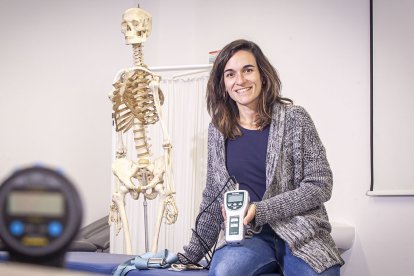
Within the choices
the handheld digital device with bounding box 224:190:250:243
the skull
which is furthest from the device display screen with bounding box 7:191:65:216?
the skull

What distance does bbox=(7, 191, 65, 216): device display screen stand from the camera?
272 mm

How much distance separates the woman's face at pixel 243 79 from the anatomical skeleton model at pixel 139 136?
56 cm

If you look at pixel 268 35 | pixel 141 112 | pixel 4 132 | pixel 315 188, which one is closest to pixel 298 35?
pixel 268 35

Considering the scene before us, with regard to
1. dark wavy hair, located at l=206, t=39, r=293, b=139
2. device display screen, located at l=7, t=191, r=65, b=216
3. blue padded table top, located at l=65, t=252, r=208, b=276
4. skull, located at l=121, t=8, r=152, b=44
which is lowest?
blue padded table top, located at l=65, t=252, r=208, b=276

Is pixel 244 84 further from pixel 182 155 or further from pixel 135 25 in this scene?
pixel 182 155

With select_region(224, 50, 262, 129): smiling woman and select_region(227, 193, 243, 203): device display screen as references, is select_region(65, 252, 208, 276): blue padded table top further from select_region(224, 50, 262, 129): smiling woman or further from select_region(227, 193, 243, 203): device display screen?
select_region(224, 50, 262, 129): smiling woman

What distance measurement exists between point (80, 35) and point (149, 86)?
1.31 metres

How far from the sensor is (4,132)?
342 centimetres

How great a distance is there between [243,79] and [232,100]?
5.2 inches

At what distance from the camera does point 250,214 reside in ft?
4.77

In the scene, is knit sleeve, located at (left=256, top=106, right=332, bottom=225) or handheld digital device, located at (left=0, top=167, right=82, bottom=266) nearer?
handheld digital device, located at (left=0, top=167, right=82, bottom=266)

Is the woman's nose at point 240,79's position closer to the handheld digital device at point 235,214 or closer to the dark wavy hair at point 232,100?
the dark wavy hair at point 232,100

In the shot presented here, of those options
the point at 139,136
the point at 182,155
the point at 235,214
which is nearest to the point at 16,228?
the point at 235,214

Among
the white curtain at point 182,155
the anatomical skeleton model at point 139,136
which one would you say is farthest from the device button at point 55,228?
the white curtain at point 182,155
